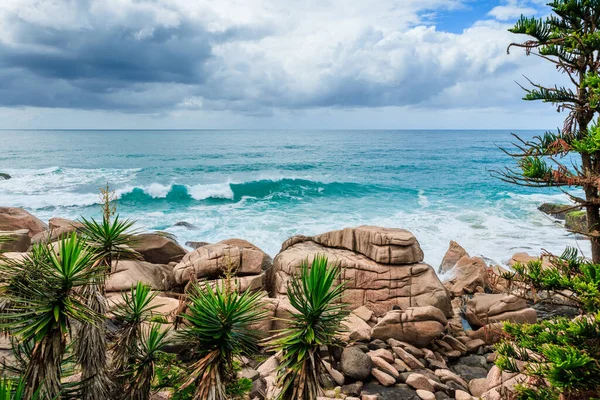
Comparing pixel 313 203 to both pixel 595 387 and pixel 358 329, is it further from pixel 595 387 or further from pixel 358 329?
pixel 595 387

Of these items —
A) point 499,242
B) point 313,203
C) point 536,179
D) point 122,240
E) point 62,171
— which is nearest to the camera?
point 536,179

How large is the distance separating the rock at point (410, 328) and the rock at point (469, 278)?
5.86 metres

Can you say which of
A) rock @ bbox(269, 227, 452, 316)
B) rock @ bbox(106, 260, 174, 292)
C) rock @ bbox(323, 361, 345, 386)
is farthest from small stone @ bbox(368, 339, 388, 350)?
rock @ bbox(106, 260, 174, 292)

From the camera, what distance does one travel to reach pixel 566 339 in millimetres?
4355

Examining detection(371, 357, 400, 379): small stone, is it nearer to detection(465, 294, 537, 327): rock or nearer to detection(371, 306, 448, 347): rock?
detection(371, 306, 448, 347): rock

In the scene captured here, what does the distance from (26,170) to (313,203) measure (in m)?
45.8

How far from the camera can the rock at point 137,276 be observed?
1281 centimetres

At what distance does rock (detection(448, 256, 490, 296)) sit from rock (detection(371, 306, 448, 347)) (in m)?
5.86

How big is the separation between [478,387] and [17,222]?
75.7 ft

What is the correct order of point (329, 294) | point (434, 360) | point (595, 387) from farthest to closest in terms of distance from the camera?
1. point (434, 360)
2. point (329, 294)
3. point (595, 387)

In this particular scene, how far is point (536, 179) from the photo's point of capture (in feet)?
15.6

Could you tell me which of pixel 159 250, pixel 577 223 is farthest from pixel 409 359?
pixel 159 250

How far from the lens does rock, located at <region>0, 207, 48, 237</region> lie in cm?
2089

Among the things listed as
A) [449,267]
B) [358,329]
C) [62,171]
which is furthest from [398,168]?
[358,329]
